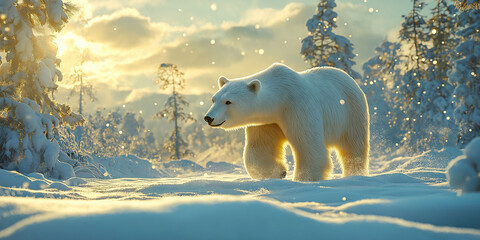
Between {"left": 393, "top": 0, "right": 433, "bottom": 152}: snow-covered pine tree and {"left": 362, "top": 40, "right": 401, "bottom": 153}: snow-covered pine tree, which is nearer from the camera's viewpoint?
{"left": 393, "top": 0, "right": 433, "bottom": 152}: snow-covered pine tree

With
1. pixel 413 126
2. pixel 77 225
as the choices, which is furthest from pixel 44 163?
pixel 413 126

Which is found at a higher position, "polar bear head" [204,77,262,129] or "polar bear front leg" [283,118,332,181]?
"polar bear head" [204,77,262,129]

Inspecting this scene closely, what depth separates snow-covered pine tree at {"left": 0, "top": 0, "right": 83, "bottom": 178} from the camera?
6.55 meters

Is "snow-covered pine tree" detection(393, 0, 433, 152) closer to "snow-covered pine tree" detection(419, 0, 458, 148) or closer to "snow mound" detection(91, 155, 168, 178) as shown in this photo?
"snow-covered pine tree" detection(419, 0, 458, 148)

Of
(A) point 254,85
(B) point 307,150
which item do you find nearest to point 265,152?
(B) point 307,150

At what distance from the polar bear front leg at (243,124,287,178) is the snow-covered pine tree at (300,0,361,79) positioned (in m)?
14.6

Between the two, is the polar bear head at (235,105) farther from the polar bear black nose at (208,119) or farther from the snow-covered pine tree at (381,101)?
the snow-covered pine tree at (381,101)

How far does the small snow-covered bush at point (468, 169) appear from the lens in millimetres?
1834

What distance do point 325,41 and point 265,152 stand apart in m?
15.4

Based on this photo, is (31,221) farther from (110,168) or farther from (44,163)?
(110,168)

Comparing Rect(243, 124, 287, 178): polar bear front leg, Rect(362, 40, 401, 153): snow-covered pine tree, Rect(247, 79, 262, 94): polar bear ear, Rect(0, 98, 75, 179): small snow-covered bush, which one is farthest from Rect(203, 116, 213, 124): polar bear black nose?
Rect(362, 40, 401, 153): snow-covered pine tree

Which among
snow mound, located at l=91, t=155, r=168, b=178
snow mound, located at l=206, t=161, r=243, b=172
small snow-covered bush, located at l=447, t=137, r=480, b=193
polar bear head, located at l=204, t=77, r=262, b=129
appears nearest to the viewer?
small snow-covered bush, located at l=447, t=137, r=480, b=193

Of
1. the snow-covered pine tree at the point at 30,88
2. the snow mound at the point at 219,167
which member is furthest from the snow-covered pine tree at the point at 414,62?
the snow-covered pine tree at the point at 30,88

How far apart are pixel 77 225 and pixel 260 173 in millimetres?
4137
